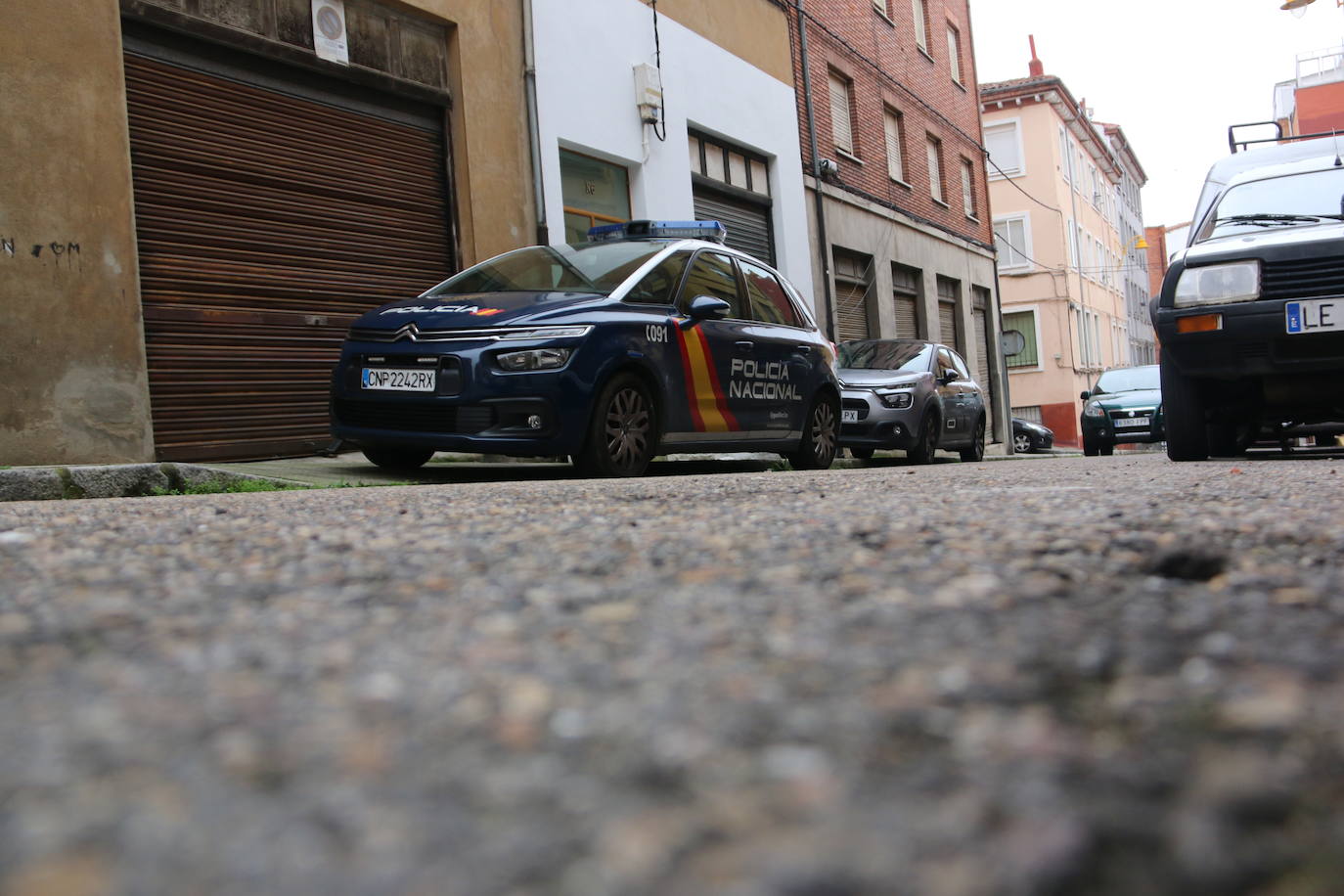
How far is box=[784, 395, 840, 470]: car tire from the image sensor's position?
9.09m

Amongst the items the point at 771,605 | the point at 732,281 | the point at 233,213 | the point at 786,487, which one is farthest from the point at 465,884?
the point at 233,213

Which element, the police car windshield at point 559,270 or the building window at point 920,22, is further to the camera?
the building window at point 920,22

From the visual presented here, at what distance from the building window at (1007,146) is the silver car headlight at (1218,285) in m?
32.8

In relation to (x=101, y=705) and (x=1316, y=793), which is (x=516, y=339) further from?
(x=1316, y=793)

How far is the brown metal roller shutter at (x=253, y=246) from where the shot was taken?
7871mm

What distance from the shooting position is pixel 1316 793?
88 centimetres

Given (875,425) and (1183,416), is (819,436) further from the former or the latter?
(1183,416)

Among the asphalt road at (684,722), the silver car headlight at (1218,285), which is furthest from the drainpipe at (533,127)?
the asphalt road at (684,722)

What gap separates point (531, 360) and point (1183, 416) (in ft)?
11.7

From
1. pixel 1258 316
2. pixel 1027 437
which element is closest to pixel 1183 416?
pixel 1258 316

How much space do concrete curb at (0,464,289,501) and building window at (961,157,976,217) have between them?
68.1ft

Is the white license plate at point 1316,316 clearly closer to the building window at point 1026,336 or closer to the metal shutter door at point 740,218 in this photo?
the metal shutter door at point 740,218

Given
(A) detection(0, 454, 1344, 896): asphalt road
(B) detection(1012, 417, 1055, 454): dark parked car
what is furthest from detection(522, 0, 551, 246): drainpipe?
(B) detection(1012, 417, 1055, 454): dark parked car

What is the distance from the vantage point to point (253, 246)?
8.57 meters
